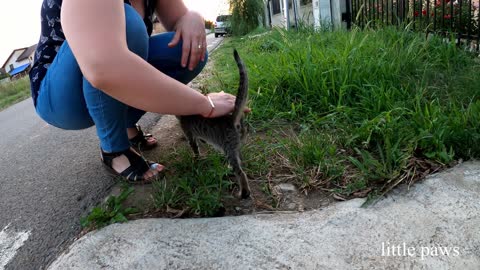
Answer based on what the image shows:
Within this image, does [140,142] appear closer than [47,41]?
No

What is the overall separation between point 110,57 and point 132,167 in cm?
64

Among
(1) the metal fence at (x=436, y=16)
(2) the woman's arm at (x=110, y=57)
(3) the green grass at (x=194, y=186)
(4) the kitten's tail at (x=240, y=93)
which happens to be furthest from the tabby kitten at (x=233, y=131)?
(1) the metal fence at (x=436, y=16)

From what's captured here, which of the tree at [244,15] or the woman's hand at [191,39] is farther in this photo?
the tree at [244,15]

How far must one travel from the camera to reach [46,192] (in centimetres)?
180


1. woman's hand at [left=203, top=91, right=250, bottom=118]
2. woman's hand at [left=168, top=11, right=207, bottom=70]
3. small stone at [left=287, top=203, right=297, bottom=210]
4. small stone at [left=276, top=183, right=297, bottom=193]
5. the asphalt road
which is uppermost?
woman's hand at [left=168, top=11, right=207, bottom=70]

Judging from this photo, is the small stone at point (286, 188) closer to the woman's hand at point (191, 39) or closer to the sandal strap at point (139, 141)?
the woman's hand at point (191, 39)

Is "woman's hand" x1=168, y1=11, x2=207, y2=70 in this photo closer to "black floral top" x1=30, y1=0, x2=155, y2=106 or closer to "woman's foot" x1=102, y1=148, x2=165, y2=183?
"black floral top" x1=30, y1=0, x2=155, y2=106

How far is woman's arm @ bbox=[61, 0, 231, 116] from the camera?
1146 millimetres

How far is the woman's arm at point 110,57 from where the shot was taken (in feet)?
3.76

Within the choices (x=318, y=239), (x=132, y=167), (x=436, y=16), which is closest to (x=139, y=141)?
(x=132, y=167)

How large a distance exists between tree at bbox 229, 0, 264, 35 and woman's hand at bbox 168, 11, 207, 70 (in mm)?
10844

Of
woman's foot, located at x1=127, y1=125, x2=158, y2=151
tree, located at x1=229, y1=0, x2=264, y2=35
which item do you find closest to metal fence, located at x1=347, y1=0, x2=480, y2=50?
woman's foot, located at x1=127, y1=125, x2=158, y2=151

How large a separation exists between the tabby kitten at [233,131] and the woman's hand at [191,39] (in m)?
0.28

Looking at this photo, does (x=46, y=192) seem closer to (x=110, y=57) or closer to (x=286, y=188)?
(x=110, y=57)
